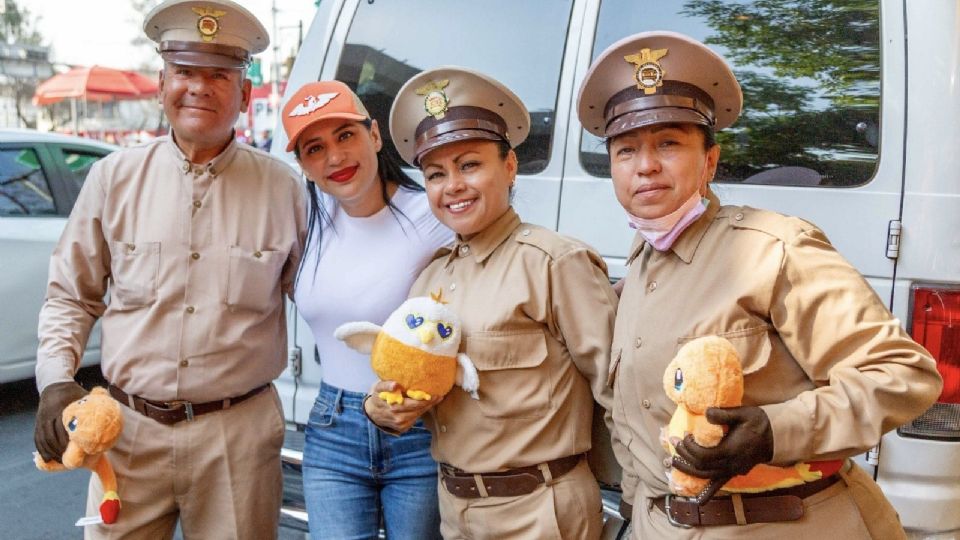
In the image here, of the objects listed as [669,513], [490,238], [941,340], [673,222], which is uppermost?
[673,222]

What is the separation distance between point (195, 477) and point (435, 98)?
1246 mm

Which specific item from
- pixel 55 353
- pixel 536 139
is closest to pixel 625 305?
pixel 536 139

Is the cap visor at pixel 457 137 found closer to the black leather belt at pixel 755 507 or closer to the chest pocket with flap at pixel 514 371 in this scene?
the chest pocket with flap at pixel 514 371

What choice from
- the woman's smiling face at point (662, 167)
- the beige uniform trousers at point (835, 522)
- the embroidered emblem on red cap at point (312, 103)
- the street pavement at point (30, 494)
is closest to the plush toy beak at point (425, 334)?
the woman's smiling face at point (662, 167)

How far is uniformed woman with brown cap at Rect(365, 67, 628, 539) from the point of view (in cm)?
197

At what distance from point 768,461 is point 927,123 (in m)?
1.29

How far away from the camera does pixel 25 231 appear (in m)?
5.76

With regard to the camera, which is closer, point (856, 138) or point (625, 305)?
point (625, 305)

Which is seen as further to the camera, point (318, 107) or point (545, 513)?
point (318, 107)

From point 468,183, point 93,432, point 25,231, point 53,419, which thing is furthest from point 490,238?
point 25,231

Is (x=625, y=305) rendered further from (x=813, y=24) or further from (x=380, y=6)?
(x=380, y=6)

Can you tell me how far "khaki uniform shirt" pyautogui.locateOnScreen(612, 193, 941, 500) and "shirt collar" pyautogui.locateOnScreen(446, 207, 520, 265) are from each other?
38 centimetres

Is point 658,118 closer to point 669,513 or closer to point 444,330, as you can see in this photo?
point 444,330

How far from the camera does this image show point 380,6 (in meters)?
3.37
